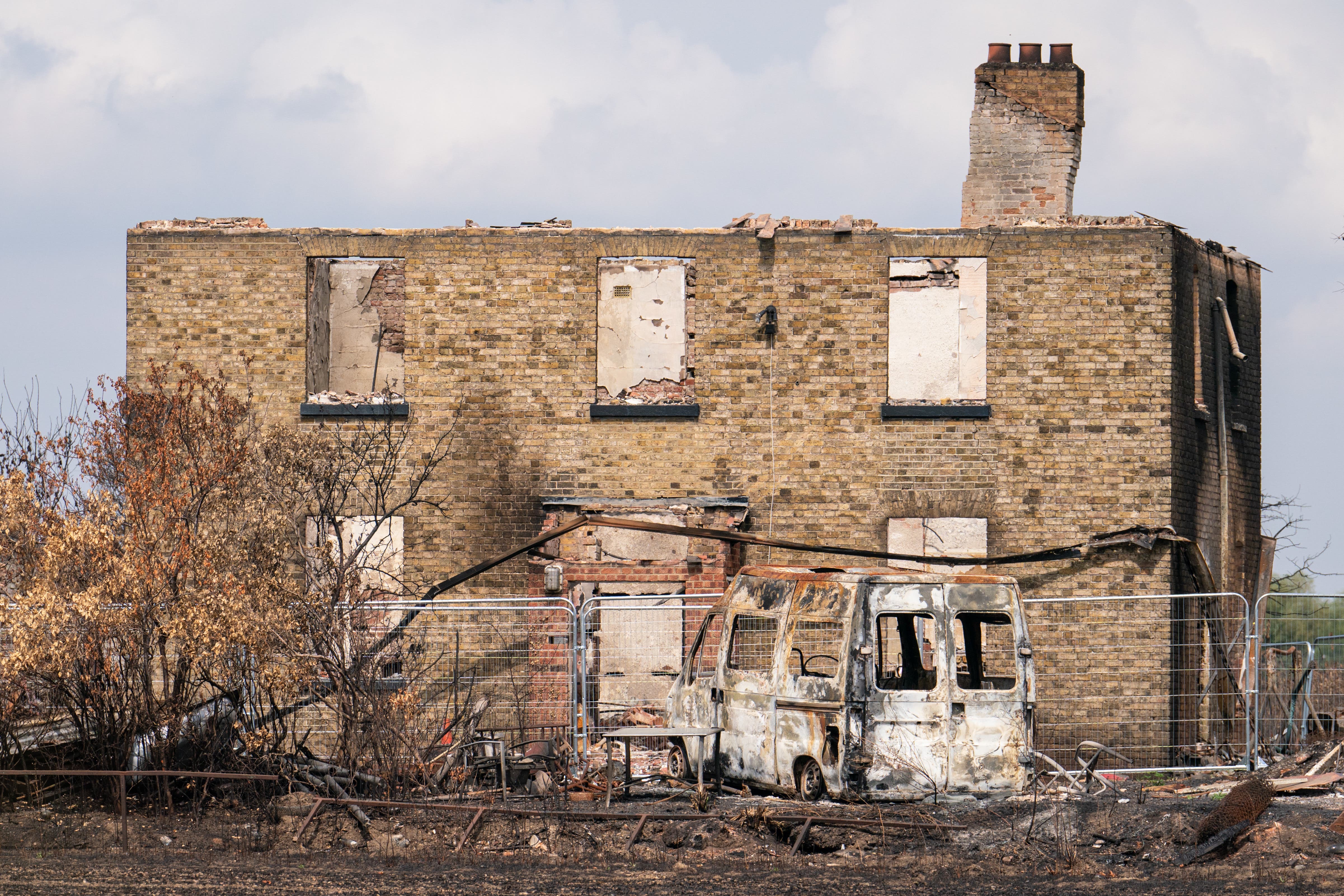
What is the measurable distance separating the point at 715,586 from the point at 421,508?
3571 mm

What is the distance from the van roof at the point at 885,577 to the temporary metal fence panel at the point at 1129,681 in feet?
13.4

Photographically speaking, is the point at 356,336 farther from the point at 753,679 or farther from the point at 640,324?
the point at 753,679

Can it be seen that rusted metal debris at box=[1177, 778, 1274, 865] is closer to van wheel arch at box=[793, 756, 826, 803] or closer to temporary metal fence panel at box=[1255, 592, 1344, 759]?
van wheel arch at box=[793, 756, 826, 803]

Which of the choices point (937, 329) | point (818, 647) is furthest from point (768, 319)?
point (818, 647)

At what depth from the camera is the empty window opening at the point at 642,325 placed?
1708 centimetres

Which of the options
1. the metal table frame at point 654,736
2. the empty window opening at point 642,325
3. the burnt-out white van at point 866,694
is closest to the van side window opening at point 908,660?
the burnt-out white van at point 866,694

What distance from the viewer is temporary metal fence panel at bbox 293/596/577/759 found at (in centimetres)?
1291

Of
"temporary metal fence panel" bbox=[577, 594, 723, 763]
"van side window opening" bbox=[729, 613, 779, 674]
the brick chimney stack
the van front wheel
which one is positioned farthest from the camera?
the brick chimney stack

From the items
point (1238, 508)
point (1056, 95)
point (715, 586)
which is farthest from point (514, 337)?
point (1238, 508)

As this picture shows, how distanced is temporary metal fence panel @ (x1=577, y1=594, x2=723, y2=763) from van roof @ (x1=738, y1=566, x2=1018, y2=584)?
341cm

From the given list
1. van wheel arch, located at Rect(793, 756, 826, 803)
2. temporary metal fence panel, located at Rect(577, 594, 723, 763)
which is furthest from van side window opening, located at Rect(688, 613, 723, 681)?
temporary metal fence panel, located at Rect(577, 594, 723, 763)

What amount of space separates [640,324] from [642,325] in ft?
0.06

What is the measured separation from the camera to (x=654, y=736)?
40.8 feet

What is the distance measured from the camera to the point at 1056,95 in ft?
61.1
